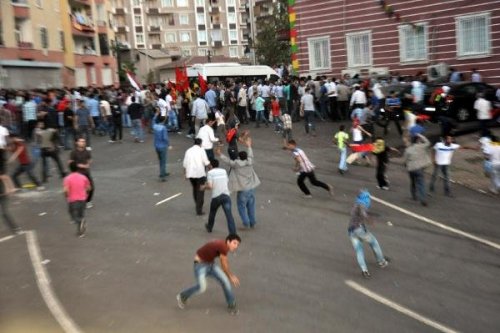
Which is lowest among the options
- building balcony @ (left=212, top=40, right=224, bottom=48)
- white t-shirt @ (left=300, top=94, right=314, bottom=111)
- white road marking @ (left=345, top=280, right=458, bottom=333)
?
white road marking @ (left=345, top=280, right=458, bottom=333)

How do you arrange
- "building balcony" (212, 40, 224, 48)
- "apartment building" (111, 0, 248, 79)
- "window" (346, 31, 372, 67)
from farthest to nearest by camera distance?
"building balcony" (212, 40, 224, 48) < "apartment building" (111, 0, 248, 79) < "window" (346, 31, 372, 67)

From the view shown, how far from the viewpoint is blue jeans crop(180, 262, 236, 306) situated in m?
8.43

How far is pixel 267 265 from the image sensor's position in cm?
1058

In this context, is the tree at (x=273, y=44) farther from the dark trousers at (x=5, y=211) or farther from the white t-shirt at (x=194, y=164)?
the dark trousers at (x=5, y=211)

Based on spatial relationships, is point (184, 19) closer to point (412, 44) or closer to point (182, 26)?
point (182, 26)

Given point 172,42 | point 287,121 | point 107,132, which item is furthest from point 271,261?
point 172,42

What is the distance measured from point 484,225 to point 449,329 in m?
5.82

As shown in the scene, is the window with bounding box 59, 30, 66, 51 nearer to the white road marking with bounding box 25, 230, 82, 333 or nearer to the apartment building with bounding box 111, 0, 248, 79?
the apartment building with bounding box 111, 0, 248, 79

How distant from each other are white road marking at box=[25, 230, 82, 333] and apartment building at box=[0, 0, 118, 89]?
25865 mm

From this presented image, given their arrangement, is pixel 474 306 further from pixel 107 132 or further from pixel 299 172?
pixel 107 132

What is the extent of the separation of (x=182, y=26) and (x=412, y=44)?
68114 mm

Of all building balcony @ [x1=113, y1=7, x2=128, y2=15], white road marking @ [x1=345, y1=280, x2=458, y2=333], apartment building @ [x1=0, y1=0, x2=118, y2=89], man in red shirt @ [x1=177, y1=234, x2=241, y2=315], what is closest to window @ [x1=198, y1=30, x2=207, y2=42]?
building balcony @ [x1=113, y1=7, x2=128, y2=15]

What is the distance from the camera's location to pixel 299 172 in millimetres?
15180

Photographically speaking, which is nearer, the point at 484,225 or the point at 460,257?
the point at 460,257
